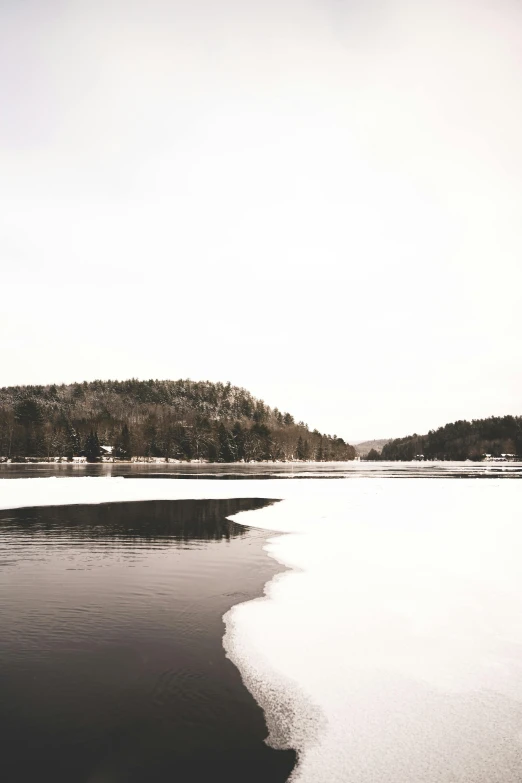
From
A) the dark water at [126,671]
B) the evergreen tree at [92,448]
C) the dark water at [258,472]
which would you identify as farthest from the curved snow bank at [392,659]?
the evergreen tree at [92,448]

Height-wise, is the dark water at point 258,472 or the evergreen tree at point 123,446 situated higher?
the evergreen tree at point 123,446

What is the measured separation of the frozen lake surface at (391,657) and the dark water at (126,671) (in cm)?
55

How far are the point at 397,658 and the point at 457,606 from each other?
3.17 m

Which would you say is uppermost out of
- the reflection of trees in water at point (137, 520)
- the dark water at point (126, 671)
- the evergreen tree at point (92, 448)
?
the evergreen tree at point (92, 448)

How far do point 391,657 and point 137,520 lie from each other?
1904cm

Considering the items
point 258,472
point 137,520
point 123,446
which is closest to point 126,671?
point 137,520

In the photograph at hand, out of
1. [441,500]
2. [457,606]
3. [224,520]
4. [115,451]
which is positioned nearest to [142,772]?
[457,606]

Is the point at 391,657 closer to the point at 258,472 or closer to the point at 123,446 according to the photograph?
the point at 258,472

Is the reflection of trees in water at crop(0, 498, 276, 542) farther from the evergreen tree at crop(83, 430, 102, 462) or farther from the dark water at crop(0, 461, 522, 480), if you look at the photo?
the evergreen tree at crop(83, 430, 102, 462)

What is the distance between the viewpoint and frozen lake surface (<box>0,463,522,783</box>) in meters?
5.76

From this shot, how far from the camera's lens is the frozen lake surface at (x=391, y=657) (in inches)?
227

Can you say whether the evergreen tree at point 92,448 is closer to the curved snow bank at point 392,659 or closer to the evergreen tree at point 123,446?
the evergreen tree at point 123,446

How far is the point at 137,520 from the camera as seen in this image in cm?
2556

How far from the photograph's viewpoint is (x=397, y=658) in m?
8.36
